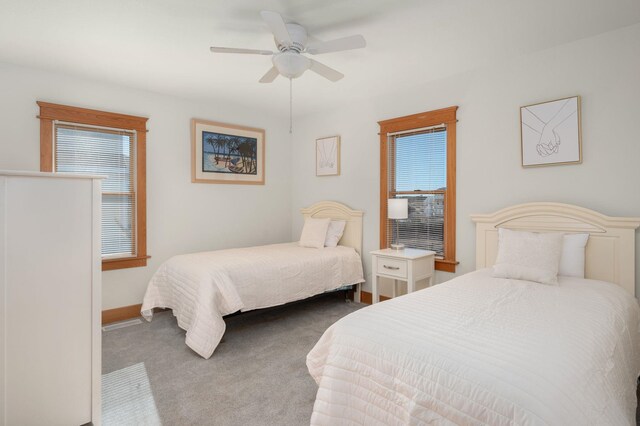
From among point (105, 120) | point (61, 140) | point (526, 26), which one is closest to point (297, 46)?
point (526, 26)

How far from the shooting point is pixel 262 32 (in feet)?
Answer: 8.50

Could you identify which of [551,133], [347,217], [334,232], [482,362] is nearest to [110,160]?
[334,232]

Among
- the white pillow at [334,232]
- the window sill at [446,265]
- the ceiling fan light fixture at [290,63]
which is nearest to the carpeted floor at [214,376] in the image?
the white pillow at [334,232]

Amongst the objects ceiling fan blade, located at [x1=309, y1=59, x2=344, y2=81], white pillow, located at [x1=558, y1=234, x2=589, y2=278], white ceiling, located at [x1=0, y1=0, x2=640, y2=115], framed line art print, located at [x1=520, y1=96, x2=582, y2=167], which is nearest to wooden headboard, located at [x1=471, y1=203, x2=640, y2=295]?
white pillow, located at [x1=558, y1=234, x2=589, y2=278]

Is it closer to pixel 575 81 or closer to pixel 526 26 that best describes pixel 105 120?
pixel 526 26

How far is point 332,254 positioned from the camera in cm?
395

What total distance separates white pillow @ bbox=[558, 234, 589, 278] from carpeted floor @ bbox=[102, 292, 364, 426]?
207 cm

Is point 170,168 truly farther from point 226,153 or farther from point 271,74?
point 271,74

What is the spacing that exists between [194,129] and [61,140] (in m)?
1.36

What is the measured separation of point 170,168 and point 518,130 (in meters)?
3.72

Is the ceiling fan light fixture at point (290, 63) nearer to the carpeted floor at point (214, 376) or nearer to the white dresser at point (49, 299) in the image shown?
the white dresser at point (49, 299)

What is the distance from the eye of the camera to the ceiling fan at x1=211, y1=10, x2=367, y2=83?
88.6 inches

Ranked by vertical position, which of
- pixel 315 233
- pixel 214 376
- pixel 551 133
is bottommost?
pixel 214 376

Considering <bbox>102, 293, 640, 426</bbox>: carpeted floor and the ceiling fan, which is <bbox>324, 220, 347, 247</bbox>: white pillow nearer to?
<bbox>102, 293, 640, 426</bbox>: carpeted floor
